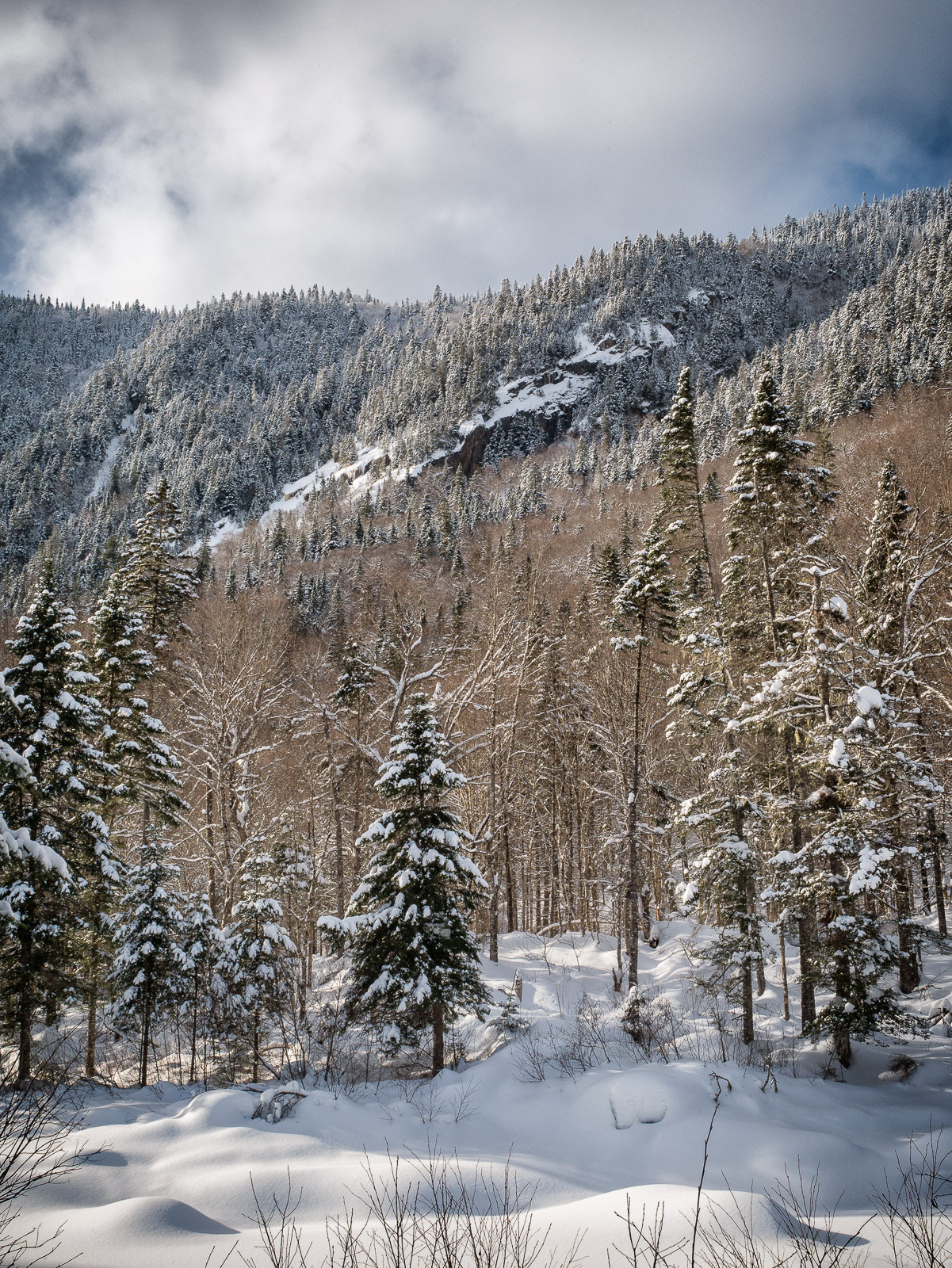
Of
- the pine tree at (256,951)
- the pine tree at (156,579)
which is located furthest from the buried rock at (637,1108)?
the pine tree at (156,579)

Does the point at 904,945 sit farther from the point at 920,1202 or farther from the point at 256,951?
the point at 256,951

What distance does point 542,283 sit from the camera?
193 metres

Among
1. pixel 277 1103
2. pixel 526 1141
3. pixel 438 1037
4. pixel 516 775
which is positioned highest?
pixel 516 775

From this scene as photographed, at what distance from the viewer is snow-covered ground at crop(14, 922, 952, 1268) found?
5684 mm

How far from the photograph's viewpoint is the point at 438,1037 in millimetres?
11922

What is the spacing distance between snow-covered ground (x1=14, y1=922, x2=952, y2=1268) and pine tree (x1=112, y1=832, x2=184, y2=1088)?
171 centimetres

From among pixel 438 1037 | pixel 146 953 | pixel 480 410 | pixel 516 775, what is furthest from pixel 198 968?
pixel 480 410

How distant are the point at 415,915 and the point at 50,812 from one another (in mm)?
8936

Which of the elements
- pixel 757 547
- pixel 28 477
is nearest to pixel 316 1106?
pixel 757 547

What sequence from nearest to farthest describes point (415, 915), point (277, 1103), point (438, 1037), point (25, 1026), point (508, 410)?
point (277, 1103), point (25, 1026), point (415, 915), point (438, 1037), point (508, 410)

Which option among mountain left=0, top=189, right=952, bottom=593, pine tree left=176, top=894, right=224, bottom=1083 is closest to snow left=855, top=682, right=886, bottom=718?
pine tree left=176, top=894, right=224, bottom=1083

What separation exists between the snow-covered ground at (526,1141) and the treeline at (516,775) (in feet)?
4.48

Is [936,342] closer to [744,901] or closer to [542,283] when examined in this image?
[744,901]

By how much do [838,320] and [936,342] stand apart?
60.5m
